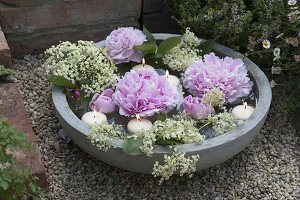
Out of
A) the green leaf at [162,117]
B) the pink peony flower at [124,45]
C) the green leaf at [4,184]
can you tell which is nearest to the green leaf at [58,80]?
the pink peony flower at [124,45]

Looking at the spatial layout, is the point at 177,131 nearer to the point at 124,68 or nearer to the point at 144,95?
the point at 144,95

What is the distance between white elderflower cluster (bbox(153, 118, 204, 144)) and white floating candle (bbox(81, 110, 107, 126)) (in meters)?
0.24

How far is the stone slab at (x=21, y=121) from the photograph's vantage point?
229 cm

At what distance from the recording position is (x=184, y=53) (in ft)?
9.14

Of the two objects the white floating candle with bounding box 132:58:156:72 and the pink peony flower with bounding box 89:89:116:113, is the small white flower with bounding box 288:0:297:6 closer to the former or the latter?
the white floating candle with bounding box 132:58:156:72

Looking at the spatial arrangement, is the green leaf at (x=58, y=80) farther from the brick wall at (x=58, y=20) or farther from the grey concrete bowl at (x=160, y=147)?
the brick wall at (x=58, y=20)

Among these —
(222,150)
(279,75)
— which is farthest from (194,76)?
(279,75)

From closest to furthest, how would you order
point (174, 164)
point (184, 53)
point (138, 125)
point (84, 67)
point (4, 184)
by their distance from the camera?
point (4, 184), point (174, 164), point (138, 125), point (84, 67), point (184, 53)

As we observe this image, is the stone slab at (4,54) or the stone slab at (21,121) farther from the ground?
the stone slab at (4,54)

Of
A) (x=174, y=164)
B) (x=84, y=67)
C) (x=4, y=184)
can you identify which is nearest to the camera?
(x=4, y=184)

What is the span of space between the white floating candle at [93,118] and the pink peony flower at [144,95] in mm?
83

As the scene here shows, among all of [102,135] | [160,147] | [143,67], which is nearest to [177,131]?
[160,147]

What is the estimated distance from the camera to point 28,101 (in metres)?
2.91

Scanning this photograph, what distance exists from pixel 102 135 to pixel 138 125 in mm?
192
